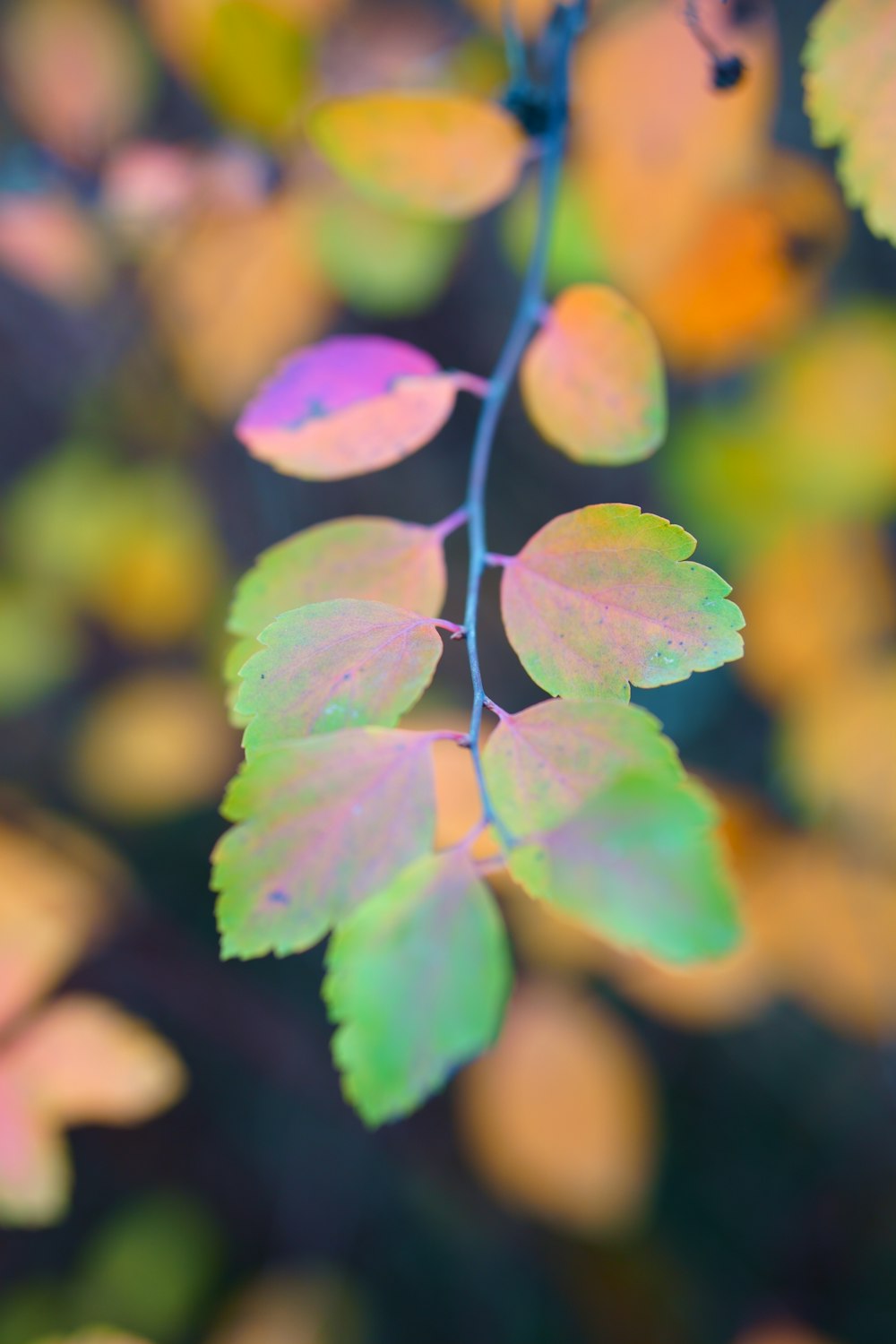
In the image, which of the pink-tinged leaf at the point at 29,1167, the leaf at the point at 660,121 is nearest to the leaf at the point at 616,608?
the leaf at the point at 660,121

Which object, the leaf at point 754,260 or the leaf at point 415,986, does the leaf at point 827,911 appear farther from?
the leaf at point 415,986

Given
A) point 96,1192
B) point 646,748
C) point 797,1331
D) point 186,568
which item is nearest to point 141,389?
point 186,568

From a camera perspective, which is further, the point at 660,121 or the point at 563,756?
the point at 660,121

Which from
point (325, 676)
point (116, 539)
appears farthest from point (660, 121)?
point (116, 539)

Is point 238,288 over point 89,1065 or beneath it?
over

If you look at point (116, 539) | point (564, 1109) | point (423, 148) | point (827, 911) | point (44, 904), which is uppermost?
point (423, 148)

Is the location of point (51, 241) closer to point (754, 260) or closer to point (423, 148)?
point (423, 148)

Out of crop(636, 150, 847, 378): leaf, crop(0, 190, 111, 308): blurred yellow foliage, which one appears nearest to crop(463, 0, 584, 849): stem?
crop(636, 150, 847, 378): leaf

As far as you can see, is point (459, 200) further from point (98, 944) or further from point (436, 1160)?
point (436, 1160)
